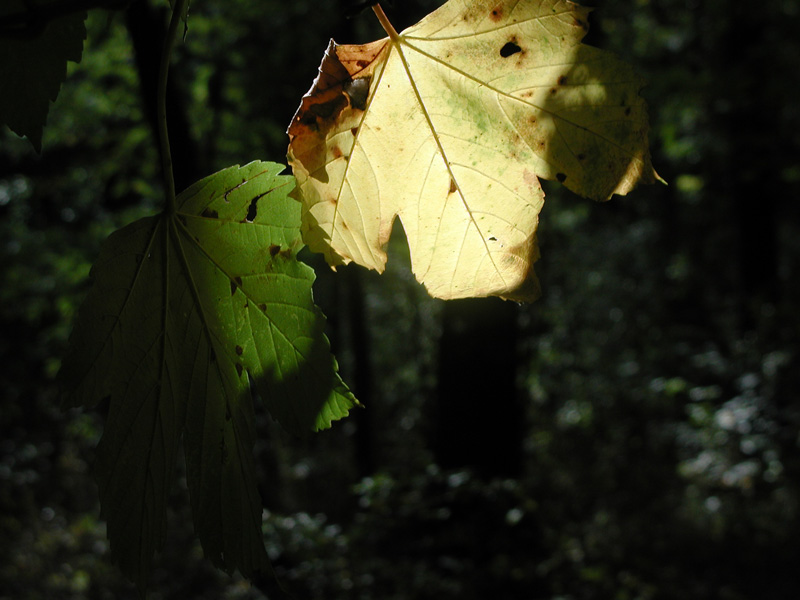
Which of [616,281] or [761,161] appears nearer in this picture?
[761,161]

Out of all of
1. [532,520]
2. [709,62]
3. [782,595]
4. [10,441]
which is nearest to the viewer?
[532,520]

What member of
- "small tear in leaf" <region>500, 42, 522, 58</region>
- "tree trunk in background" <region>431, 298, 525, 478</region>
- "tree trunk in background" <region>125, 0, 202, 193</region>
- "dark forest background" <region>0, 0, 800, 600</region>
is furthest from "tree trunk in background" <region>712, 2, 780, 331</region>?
"small tear in leaf" <region>500, 42, 522, 58</region>

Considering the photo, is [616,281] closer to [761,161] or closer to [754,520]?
[761,161]

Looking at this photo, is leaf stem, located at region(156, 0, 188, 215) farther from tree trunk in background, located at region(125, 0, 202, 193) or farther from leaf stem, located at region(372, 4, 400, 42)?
tree trunk in background, located at region(125, 0, 202, 193)

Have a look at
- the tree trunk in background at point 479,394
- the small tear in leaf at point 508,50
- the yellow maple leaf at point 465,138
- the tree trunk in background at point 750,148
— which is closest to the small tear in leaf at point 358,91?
the yellow maple leaf at point 465,138

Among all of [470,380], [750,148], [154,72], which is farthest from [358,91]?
[750,148]

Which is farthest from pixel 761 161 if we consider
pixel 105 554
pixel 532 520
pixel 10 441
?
pixel 10 441
